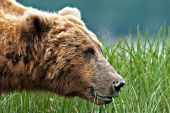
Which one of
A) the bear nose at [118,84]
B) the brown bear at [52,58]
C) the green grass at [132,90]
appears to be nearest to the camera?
the bear nose at [118,84]

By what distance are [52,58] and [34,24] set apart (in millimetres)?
324

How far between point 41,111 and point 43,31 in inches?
41.9

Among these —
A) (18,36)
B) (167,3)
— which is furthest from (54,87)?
(167,3)

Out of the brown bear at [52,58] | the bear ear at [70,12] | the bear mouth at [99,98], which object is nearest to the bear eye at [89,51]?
the brown bear at [52,58]

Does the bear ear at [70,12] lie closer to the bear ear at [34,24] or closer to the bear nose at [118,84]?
the bear ear at [34,24]

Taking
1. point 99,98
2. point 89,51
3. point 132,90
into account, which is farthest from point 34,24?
point 132,90

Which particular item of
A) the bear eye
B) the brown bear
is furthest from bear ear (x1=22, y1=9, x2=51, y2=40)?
the bear eye

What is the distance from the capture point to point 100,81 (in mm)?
5609

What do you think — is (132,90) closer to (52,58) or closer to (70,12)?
(70,12)

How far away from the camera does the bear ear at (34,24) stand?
5600 mm

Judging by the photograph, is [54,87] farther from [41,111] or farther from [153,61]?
[153,61]

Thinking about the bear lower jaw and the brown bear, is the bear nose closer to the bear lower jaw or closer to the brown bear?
the brown bear

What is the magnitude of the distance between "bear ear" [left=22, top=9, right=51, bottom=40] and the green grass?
0.60 m

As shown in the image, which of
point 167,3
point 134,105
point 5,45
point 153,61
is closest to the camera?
point 5,45
